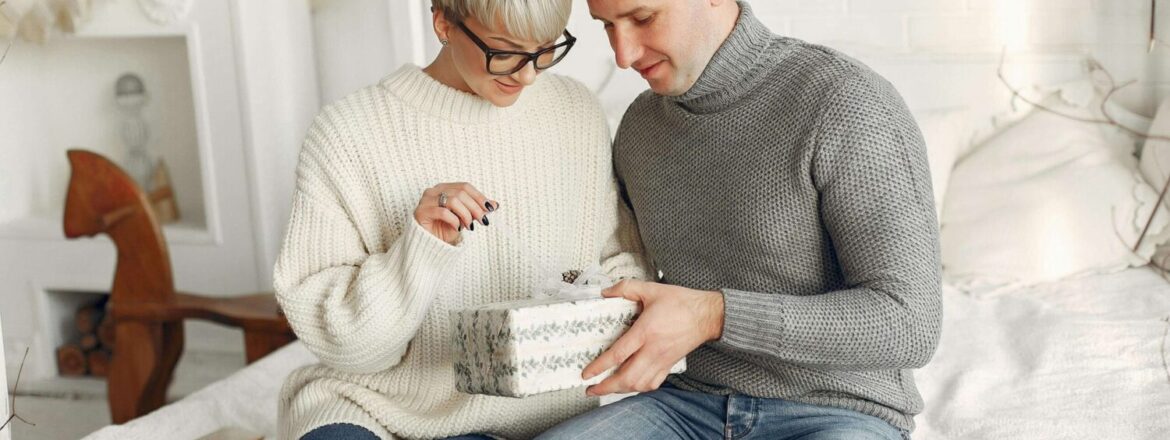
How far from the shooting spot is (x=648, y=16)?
4.73 ft

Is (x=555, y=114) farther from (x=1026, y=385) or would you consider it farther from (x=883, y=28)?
(x=883, y=28)

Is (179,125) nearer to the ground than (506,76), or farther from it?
nearer to the ground

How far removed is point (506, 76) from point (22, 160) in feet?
4.48

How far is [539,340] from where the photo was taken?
1241 mm

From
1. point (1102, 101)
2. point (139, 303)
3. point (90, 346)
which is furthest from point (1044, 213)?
point (90, 346)

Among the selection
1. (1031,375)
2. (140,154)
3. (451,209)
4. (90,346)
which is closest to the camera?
(451,209)

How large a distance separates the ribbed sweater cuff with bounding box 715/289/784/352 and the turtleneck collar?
11.9 inches

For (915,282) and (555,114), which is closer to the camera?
(915,282)

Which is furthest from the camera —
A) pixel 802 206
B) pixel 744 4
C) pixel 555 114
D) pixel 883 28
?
pixel 883 28

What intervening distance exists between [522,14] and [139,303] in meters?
1.57

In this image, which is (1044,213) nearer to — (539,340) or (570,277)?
(570,277)

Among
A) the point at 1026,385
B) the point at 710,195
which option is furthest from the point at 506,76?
the point at 1026,385

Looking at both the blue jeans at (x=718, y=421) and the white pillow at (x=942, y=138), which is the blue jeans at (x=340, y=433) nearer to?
the blue jeans at (x=718, y=421)

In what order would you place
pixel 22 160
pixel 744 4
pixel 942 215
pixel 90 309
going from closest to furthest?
pixel 744 4, pixel 22 160, pixel 942 215, pixel 90 309
